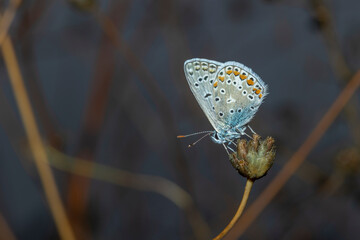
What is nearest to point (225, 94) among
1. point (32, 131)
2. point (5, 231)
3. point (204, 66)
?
point (204, 66)

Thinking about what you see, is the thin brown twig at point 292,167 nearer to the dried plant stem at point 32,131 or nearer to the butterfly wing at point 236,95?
the butterfly wing at point 236,95

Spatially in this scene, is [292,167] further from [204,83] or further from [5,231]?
[5,231]

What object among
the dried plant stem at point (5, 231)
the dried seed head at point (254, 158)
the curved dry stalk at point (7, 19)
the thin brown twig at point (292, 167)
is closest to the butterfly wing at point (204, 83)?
the thin brown twig at point (292, 167)

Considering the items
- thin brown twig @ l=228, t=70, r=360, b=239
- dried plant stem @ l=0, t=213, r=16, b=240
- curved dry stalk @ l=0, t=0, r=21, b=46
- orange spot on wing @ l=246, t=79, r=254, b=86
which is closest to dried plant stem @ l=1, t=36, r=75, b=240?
curved dry stalk @ l=0, t=0, r=21, b=46

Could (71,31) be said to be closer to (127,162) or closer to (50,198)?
(127,162)

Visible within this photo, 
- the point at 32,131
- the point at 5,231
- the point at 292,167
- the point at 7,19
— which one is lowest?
the point at 5,231

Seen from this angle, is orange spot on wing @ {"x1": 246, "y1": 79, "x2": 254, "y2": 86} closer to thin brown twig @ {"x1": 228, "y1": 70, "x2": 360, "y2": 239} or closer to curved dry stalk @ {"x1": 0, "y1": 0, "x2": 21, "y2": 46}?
thin brown twig @ {"x1": 228, "y1": 70, "x2": 360, "y2": 239}

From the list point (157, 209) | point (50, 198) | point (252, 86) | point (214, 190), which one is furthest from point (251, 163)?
point (157, 209)
